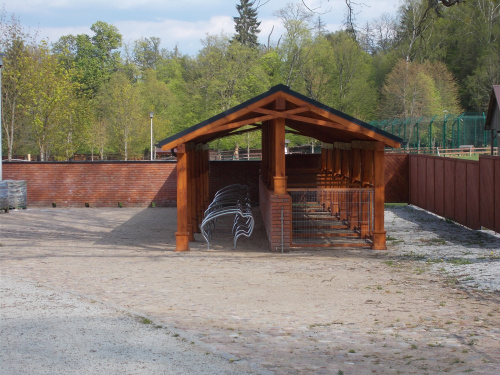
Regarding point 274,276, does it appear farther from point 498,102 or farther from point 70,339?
point 498,102

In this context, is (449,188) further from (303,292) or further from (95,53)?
(95,53)

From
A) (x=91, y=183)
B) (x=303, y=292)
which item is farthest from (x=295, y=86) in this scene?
(x=303, y=292)

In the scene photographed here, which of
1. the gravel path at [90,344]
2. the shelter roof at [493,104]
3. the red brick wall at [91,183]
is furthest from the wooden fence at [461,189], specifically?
the gravel path at [90,344]

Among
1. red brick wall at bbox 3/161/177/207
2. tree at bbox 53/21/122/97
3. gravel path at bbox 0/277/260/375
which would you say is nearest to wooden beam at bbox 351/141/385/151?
gravel path at bbox 0/277/260/375

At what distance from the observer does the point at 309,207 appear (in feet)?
67.4

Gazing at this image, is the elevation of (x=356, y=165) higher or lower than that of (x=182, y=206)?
higher

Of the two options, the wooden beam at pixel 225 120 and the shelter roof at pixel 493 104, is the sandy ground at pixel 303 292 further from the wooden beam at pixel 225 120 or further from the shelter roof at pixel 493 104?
the shelter roof at pixel 493 104

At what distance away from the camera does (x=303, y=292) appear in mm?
9352

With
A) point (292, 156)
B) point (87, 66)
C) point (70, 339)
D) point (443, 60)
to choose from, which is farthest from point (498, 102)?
point (87, 66)

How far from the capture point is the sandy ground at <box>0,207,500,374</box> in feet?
20.7

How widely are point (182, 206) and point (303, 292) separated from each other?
16.9 feet

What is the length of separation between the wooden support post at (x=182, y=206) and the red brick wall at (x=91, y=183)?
37.6ft

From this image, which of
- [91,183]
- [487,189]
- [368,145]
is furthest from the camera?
[91,183]

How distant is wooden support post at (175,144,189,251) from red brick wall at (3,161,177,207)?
11457 mm
